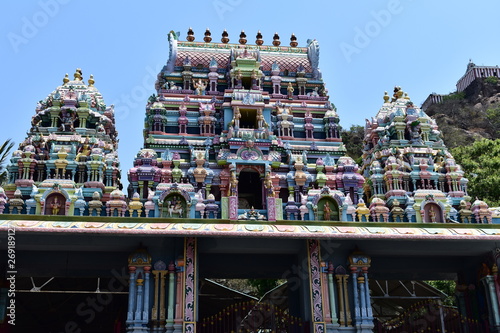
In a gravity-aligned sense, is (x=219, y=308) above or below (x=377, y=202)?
below

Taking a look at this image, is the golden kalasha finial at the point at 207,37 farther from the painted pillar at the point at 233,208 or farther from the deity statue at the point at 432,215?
the deity statue at the point at 432,215

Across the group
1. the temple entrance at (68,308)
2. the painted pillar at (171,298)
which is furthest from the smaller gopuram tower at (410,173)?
the temple entrance at (68,308)

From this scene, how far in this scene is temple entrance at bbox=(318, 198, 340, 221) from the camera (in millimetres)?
15516

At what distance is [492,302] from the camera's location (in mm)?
13562

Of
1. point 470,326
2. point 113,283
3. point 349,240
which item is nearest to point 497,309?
point 470,326

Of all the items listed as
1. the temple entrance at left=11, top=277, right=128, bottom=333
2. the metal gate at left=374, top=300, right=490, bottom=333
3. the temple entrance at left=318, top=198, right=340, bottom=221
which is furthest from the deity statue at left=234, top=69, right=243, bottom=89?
the metal gate at left=374, top=300, right=490, bottom=333

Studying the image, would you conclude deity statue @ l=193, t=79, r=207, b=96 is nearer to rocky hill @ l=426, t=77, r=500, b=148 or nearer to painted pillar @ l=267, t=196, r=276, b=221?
painted pillar @ l=267, t=196, r=276, b=221

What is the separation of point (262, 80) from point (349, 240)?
27.0 feet

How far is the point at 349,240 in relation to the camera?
1360 cm

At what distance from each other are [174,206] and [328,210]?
4611mm

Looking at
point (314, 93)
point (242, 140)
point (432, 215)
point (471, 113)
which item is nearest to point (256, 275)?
point (242, 140)

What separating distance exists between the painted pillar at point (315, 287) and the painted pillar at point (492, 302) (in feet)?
14.9

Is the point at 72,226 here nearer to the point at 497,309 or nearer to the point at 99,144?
the point at 99,144

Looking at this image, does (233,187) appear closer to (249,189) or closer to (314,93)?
(249,189)
